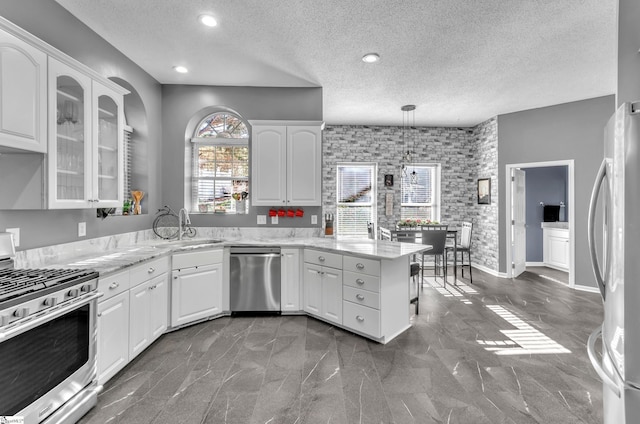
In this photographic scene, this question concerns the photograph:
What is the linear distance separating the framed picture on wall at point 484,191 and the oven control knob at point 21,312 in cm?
655

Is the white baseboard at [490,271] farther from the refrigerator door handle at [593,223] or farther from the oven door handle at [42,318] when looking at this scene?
the oven door handle at [42,318]

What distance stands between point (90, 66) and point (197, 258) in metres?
2.13

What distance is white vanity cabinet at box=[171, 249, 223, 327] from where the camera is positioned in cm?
295

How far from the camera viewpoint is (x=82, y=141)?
7.22ft

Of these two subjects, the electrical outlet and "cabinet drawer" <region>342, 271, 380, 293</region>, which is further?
"cabinet drawer" <region>342, 271, 380, 293</region>

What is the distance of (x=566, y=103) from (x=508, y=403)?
16.8ft

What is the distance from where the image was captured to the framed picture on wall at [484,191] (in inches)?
226

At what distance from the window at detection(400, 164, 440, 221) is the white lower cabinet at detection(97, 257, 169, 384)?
499cm

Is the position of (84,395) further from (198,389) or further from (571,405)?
(571,405)

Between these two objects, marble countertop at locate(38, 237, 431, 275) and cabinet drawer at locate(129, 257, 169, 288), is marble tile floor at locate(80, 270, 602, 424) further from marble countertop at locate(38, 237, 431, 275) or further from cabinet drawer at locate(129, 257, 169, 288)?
marble countertop at locate(38, 237, 431, 275)

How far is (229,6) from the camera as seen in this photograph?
2383 millimetres

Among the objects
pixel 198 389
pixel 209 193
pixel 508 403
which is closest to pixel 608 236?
pixel 508 403

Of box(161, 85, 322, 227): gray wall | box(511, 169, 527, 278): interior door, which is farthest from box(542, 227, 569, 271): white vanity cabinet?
box(161, 85, 322, 227): gray wall

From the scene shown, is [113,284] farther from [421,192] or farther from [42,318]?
[421,192]
